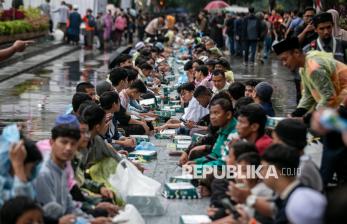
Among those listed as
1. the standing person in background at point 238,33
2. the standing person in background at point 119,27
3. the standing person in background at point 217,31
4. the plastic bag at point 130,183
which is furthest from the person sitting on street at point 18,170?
the standing person in background at point 119,27

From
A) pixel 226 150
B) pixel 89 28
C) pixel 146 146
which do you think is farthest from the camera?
pixel 89 28

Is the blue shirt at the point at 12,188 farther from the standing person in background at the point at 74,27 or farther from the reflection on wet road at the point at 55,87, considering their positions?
the standing person in background at the point at 74,27

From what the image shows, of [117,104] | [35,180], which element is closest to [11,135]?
[35,180]

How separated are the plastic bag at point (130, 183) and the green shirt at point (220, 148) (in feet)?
2.15

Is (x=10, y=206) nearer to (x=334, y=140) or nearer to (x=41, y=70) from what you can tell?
(x=334, y=140)

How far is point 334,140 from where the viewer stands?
662 cm

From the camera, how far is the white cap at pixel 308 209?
13.3 feet

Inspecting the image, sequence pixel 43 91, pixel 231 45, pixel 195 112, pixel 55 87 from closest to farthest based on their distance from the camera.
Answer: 1. pixel 195 112
2. pixel 43 91
3. pixel 55 87
4. pixel 231 45

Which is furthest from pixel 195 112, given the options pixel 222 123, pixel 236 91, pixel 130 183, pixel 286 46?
pixel 286 46

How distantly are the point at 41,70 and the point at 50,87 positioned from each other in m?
4.92

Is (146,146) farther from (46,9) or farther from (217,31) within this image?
(46,9)

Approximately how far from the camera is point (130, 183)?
754cm

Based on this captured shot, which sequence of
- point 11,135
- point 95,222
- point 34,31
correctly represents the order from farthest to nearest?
point 34,31 < point 95,222 < point 11,135

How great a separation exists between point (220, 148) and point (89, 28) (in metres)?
28.7
